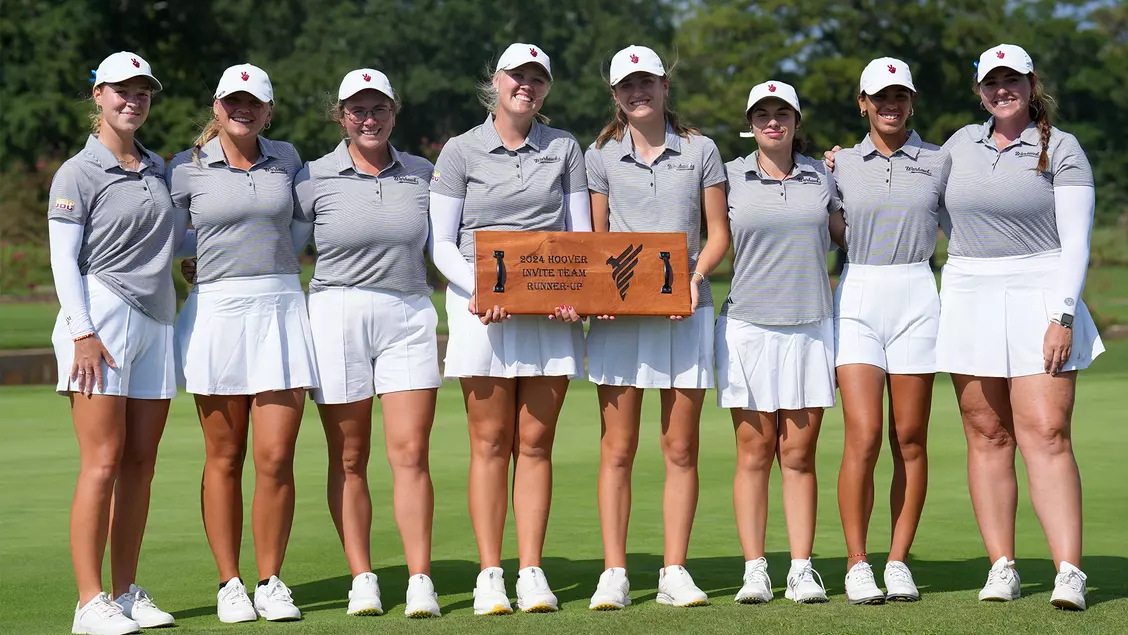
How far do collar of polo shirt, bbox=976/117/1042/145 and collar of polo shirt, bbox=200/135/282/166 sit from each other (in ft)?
9.88

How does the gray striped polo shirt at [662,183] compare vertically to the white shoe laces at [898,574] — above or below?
above

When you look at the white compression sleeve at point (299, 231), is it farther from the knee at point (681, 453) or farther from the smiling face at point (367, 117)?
the knee at point (681, 453)

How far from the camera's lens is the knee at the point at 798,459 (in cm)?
643

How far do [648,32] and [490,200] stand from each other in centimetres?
7113

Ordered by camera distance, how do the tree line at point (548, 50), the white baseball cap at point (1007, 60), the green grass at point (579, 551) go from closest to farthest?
the green grass at point (579, 551) → the white baseball cap at point (1007, 60) → the tree line at point (548, 50)

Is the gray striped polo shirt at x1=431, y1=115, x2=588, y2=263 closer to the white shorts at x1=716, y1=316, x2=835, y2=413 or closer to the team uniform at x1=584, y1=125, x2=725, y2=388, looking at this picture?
the team uniform at x1=584, y1=125, x2=725, y2=388

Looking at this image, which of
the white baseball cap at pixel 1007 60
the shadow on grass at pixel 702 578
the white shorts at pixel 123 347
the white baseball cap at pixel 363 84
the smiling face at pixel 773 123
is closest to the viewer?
the white shorts at pixel 123 347

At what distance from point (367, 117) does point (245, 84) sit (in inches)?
20.7

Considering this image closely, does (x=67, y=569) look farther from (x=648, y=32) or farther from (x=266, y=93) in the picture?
(x=648, y=32)

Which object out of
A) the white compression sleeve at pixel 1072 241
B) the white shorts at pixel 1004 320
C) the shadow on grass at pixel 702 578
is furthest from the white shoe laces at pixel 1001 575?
the white compression sleeve at pixel 1072 241

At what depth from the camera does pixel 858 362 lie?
20.9 ft

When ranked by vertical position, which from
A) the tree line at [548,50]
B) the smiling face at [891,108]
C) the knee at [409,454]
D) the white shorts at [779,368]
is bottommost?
the knee at [409,454]

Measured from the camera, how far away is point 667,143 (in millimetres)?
6344

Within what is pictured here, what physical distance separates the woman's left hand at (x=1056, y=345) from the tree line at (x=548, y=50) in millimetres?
31337
